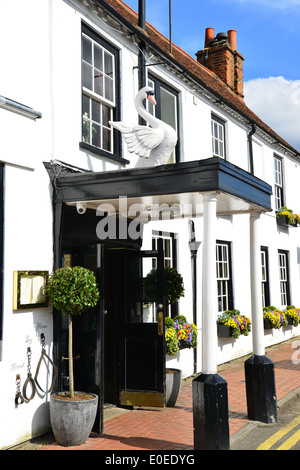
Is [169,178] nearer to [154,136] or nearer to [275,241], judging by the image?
[154,136]

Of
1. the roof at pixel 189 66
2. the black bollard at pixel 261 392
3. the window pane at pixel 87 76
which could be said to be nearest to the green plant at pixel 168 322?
the black bollard at pixel 261 392

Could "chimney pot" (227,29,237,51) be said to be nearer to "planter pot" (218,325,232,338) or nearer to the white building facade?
the white building facade

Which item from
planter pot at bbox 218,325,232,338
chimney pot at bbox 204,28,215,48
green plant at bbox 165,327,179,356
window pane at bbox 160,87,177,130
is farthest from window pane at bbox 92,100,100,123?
chimney pot at bbox 204,28,215,48

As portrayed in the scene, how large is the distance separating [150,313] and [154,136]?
3.19m

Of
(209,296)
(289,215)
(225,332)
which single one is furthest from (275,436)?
(289,215)

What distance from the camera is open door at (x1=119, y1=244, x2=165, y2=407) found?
23.2 feet

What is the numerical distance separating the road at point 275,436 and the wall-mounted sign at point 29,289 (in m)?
2.81

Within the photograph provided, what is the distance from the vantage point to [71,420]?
532cm

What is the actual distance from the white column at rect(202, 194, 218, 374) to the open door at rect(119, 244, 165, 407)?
5.69ft

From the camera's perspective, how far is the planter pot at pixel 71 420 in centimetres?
532

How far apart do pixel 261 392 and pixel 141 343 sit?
6.10ft

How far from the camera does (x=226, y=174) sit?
5.46 m

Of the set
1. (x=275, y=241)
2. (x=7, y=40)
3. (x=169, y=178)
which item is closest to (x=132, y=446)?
(x=169, y=178)

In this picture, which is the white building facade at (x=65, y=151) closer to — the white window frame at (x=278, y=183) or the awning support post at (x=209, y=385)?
the awning support post at (x=209, y=385)
